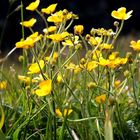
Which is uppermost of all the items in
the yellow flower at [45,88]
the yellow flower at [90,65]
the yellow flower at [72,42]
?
the yellow flower at [72,42]

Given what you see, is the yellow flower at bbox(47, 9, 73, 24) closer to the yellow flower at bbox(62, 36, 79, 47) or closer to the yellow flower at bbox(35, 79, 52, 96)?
the yellow flower at bbox(62, 36, 79, 47)

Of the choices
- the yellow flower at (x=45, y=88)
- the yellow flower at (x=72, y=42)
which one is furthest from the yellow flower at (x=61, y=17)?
the yellow flower at (x=45, y=88)

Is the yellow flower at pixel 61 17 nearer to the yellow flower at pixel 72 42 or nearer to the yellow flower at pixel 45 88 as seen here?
the yellow flower at pixel 72 42

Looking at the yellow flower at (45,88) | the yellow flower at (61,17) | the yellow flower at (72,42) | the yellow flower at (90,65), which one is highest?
the yellow flower at (61,17)

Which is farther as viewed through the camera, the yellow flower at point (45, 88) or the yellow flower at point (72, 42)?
the yellow flower at point (72, 42)

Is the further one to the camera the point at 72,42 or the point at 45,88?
the point at 72,42

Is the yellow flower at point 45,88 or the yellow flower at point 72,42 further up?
the yellow flower at point 72,42

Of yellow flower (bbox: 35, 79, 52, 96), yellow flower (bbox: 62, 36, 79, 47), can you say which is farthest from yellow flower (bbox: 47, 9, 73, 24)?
yellow flower (bbox: 35, 79, 52, 96)

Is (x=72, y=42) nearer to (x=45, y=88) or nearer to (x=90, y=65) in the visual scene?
(x=90, y=65)

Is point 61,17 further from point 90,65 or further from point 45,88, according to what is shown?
point 45,88

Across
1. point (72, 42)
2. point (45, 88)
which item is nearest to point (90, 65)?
point (72, 42)

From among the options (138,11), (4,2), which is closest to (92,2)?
(138,11)

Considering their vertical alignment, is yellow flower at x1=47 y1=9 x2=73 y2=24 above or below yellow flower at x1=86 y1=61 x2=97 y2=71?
above
